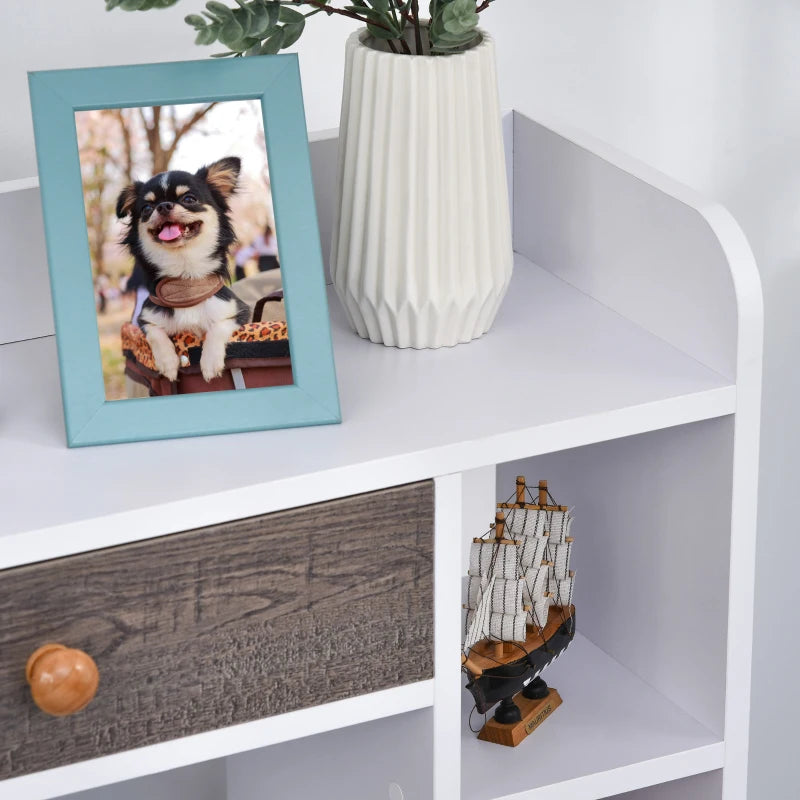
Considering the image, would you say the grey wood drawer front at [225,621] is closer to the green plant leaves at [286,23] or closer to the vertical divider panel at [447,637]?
the vertical divider panel at [447,637]

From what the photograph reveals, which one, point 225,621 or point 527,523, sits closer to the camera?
point 225,621

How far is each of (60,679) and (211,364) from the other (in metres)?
0.25

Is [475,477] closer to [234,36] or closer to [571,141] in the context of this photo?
[571,141]

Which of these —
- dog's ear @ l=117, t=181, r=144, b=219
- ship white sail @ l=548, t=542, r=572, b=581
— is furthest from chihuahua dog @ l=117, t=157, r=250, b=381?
ship white sail @ l=548, t=542, r=572, b=581

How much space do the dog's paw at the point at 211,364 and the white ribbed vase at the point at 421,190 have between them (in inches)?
5.8

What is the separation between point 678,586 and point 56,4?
0.75 metres

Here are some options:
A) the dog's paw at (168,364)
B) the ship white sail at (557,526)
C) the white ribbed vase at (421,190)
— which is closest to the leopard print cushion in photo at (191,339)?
the dog's paw at (168,364)

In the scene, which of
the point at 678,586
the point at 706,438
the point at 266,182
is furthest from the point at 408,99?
the point at 678,586

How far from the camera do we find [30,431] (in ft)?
2.96

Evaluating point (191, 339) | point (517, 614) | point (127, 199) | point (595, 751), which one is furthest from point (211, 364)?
point (595, 751)

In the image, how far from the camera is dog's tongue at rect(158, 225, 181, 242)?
2.88 ft

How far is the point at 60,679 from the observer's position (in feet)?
2.49

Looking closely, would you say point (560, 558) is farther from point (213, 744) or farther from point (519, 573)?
point (213, 744)

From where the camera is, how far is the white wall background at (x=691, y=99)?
3.80 ft
